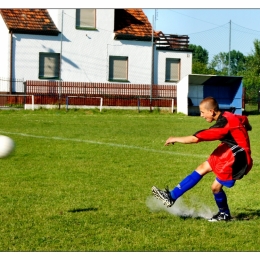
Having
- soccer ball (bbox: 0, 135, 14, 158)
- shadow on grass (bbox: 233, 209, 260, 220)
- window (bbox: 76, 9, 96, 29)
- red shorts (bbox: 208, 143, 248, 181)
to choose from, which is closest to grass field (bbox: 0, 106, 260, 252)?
shadow on grass (bbox: 233, 209, 260, 220)

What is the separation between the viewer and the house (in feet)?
106

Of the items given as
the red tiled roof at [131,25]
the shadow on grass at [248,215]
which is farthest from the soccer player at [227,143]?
the red tiled roof at [131,25]

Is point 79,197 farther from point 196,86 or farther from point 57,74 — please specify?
point 57,74

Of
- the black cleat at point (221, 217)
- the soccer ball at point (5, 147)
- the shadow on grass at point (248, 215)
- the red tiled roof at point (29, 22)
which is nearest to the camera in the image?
the black cleat at point (221, 217)

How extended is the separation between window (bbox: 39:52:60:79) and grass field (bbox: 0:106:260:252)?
1813cm

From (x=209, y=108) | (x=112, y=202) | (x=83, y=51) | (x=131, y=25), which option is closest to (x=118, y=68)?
(x=83, y=51)

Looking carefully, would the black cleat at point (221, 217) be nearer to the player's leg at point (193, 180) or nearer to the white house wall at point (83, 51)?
the player's leg at point (193, 180)

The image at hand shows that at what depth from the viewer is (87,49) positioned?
3338cm

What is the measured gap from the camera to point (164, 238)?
5562 mm

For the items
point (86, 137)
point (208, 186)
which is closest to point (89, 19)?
point (86, 137)

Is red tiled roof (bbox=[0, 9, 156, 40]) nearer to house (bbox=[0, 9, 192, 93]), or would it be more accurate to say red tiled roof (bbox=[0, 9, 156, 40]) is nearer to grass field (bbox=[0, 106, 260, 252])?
house (bbox=[0, 9, 192, 93])

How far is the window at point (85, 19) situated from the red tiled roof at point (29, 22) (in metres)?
1.37

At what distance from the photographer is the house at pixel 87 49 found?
106 feet

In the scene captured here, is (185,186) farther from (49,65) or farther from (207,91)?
(49,65)
